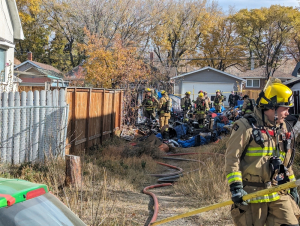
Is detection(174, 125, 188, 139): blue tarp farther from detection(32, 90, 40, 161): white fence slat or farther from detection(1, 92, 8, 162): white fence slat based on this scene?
detection(1, 92, 8, 162): white fence slat

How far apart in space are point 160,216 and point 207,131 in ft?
27.4

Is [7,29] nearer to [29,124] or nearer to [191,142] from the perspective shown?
[29,124]

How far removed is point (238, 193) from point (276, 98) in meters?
0.97

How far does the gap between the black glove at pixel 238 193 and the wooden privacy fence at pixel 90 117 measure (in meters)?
4.72

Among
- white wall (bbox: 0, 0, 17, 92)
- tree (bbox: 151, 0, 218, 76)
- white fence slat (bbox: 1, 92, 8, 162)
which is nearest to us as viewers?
white fence slat (bbox: 1, 92, 8, 162)

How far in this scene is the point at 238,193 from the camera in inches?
119

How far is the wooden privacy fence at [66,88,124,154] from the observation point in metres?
8.37

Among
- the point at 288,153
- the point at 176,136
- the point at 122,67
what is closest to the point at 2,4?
the point at 122,67

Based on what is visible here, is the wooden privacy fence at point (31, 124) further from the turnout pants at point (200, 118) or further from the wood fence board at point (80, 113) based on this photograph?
the turnout pants at point (200, 118)

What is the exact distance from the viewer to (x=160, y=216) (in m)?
5.13

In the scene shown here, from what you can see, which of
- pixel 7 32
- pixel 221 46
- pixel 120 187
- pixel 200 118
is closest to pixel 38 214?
pixel 120 187

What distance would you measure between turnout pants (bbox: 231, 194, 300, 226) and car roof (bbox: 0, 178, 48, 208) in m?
1.88

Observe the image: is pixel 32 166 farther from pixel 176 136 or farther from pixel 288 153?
pixel 176 136

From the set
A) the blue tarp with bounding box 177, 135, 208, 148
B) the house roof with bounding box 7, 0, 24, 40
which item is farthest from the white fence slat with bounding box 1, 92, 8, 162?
the house roof with bounding box 7, 0, 24, 40
